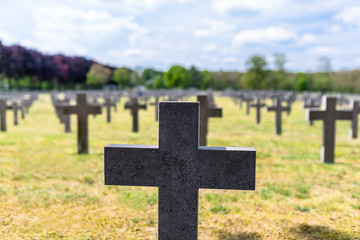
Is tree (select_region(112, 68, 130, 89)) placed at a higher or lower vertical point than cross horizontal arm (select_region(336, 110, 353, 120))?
higher

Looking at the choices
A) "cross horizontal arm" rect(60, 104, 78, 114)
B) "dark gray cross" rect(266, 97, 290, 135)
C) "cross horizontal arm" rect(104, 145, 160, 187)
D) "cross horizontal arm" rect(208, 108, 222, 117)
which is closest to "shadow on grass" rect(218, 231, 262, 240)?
"cross horizontal arm" rect(104, 145, 160, 187)

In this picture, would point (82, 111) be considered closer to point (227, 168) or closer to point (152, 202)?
point (152, 202)

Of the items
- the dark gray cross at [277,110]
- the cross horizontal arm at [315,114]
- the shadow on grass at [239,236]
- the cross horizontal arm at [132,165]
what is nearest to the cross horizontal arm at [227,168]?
the cross horizontal arm at [132,165]

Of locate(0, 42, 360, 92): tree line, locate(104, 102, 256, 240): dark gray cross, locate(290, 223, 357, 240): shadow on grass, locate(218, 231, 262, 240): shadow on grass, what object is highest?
locate(0, 42, 360, 92): tree line

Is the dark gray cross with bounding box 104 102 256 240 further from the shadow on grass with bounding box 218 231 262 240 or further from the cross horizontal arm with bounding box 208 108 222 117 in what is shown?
the cross horizontal arm with bounding box 208 108 222 117

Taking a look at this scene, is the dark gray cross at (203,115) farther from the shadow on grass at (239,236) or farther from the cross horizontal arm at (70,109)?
the cross horizontal arm at (70,109)

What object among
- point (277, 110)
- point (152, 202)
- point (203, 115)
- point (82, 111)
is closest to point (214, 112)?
point (203, 115)

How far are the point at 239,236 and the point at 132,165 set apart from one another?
1690 millimetres

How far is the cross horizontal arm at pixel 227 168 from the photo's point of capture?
2824 mm

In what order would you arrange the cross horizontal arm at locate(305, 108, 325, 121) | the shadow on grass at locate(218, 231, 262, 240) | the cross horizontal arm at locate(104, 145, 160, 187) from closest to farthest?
the cross horizontal arm at locate(104, 145, 160, 187) < the shadow on grass at locate(218, 231, 262, 240) < the cross horizontal arm at locate(305, 108, 325, 121)

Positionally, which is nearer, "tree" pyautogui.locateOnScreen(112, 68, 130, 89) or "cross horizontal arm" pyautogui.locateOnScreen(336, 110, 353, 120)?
"cross horizontal arm" pyautogui.locateOnScreen(336, 110, 353, 120)

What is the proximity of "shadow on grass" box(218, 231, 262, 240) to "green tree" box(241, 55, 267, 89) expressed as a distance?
82.1m

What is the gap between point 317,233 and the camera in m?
3.86

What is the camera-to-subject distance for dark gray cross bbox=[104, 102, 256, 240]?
2.79 meters
